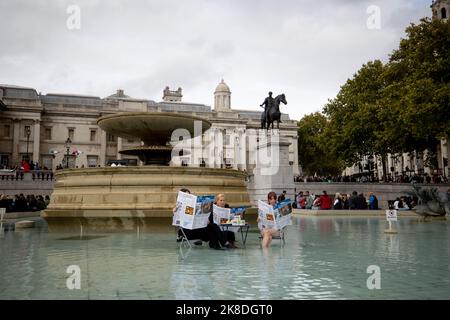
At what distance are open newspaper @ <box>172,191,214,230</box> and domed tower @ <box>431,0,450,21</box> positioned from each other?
55.2m

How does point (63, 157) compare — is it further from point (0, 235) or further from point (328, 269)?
point (328, 269)

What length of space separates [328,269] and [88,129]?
56531mm

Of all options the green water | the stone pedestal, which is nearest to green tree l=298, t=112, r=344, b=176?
the stone pedestal

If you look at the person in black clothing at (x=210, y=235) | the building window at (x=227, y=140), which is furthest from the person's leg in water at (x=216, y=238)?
the building window at (x=227, y=140)

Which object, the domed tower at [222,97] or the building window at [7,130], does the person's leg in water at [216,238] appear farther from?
the domed tower at [222,97]

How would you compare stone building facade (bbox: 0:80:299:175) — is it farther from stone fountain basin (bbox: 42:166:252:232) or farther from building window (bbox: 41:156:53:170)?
stone fountain basin (bbox: 42:166:252:232)

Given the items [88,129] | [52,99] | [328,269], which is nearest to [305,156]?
[88,129]

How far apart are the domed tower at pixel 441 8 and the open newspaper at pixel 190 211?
2175 inches

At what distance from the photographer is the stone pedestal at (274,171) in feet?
87.6

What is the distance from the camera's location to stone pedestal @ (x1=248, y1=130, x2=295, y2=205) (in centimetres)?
2669

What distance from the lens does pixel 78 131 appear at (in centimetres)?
5719

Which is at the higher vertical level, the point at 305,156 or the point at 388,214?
the point at 305,156

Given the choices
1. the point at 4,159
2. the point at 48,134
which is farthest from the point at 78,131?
the point at 4,159

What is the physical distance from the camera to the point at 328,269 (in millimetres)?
5262
